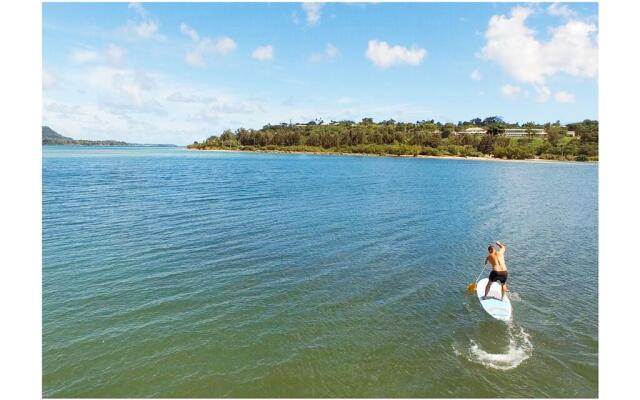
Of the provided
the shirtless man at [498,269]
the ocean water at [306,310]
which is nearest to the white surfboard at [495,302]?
the shirtless man at [498,269]

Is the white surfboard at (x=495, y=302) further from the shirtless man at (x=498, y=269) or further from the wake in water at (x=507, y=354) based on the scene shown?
the wake in water at (x=507, y=354)

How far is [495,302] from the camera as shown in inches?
664

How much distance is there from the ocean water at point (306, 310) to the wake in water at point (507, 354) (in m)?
0.06

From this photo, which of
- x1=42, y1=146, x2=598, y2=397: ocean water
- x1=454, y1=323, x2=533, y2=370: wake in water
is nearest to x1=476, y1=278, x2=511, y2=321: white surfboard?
x1=42, y1=146, x2=598, y2=397: ocean water

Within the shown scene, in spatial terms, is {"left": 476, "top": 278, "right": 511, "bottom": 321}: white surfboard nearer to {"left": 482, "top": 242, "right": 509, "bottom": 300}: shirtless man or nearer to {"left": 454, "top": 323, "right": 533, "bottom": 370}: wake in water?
{"left": 482, "top": 242, "right": 509, "bottom": 300}: shirtless man

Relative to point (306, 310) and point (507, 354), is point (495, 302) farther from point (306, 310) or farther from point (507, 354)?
point (306, 310)

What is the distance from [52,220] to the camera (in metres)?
31.5

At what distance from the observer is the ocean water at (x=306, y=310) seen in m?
12.1

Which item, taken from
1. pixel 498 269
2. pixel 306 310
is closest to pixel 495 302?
pixel 498 269

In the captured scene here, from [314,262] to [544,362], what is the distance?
1309 cm

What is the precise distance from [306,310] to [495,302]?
8.85 metres

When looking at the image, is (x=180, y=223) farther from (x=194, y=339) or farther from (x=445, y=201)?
(x=445, y=201)

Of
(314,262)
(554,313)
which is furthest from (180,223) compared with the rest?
(554,313)
